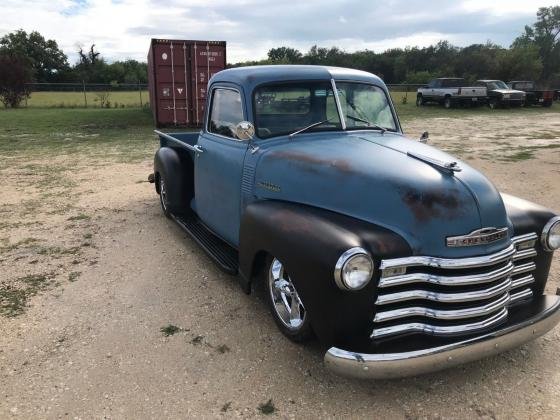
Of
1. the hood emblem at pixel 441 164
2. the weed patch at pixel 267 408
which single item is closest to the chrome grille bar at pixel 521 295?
the hood emblem at pixel 441 164

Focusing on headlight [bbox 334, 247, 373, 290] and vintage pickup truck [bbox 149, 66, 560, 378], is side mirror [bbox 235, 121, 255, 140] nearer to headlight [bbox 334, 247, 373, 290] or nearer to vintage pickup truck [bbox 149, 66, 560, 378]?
vintage pickup truck [bbox 149, 66, 560, 378]

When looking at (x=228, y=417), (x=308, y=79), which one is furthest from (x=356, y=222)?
(x=308, y=79)

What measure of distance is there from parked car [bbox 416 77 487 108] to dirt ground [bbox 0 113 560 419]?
23.2m

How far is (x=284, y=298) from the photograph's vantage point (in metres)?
3.30

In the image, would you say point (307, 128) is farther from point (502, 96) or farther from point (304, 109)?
point (502, 96)

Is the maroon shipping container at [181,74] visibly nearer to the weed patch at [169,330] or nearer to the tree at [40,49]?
the weed patch at [169,330]

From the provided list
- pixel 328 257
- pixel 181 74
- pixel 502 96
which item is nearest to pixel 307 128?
pixel 328 257

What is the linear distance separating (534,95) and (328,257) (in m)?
29.9

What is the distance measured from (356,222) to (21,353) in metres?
2.44

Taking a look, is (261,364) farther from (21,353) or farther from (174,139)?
(174,139)

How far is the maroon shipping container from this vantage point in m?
15.2

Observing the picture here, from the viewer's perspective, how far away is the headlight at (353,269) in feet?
8.20

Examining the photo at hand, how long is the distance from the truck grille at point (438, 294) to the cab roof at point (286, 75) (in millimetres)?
2075

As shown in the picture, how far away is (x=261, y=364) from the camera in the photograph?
10.3ft
